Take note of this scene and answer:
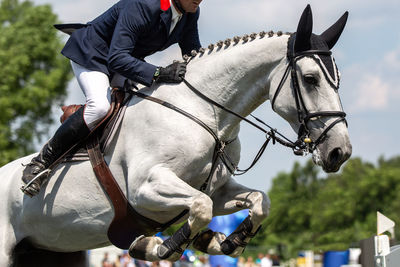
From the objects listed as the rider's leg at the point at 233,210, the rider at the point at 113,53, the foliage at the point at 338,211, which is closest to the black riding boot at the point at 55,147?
the rider at the point at 113,53

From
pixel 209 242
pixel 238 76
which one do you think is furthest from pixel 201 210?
pixel 238 76

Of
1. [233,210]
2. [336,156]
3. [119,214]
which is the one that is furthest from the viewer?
[233,210]

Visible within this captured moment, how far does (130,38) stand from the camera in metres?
5.61

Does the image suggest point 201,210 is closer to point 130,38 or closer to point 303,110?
point 303,110

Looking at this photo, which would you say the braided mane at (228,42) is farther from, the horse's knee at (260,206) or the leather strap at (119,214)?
the horse's knee at (260,206)

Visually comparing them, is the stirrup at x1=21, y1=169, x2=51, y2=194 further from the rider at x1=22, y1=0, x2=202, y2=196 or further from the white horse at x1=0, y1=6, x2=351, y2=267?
the white horse at x1=0, y1=6, x2=351, y2=267

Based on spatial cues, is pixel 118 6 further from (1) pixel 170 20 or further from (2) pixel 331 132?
(2) pixel 331 132

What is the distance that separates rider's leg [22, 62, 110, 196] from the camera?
574cm

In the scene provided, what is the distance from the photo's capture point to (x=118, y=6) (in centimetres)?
594

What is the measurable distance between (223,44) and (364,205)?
167ft

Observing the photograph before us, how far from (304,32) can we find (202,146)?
49.8 inches

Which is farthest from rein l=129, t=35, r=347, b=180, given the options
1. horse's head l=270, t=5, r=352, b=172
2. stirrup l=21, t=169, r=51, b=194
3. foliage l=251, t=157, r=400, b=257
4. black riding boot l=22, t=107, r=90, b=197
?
foliage l=251, t=157, r=400, b=257

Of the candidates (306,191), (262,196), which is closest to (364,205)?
(306,191)

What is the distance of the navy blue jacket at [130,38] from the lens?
18.3 ft
